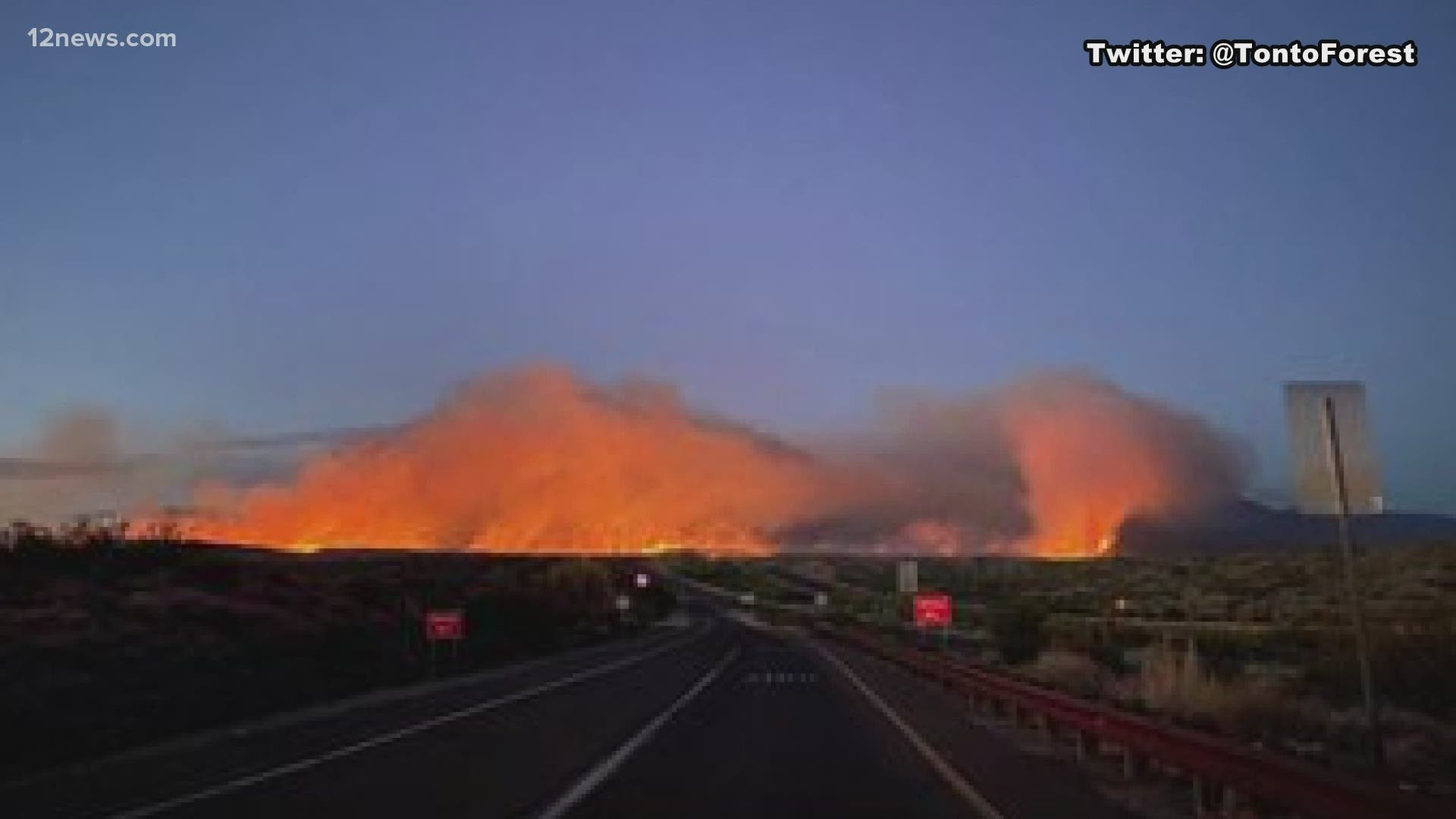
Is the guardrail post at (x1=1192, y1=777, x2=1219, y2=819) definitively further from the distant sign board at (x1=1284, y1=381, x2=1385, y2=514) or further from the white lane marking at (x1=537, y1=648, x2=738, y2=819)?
the white lane marking at (x1=537, y1=648, x2=738, y2=819)

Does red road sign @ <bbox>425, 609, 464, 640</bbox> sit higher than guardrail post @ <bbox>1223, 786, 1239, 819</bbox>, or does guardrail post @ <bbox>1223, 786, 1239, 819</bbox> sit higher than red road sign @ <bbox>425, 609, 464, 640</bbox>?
red road sign @ <bbox>425, 609, 464, 640</bbox>

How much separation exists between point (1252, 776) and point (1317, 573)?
111 metres

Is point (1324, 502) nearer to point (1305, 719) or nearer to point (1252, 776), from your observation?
point (1252, 776)

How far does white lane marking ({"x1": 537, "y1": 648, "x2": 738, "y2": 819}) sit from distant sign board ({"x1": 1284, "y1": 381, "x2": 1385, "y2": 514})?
23.6 feet

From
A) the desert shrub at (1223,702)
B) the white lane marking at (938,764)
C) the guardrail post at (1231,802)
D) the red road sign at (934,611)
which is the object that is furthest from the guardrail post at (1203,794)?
the red road sign at (934,611)

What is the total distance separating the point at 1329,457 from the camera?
15.2 meters

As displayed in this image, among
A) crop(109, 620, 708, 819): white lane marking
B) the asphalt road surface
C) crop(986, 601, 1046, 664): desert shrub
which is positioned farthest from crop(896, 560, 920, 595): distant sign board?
the asphalt road surface

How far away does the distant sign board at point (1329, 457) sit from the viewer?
15.2 metres

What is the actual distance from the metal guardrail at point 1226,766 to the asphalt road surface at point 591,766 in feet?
2.43

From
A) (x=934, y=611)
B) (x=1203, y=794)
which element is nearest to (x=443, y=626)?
(x=934, y=611)

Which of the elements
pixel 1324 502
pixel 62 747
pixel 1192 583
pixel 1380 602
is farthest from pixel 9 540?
pixel 1192 583

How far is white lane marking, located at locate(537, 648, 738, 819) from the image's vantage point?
1498 centimetres

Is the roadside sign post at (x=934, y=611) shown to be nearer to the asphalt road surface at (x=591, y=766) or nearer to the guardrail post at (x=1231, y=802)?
the asphalt road surface at (x=591, y=766)

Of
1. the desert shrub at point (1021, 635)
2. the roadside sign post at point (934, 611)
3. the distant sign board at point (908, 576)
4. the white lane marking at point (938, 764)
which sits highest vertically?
the distant sign board at point (908, 576)
